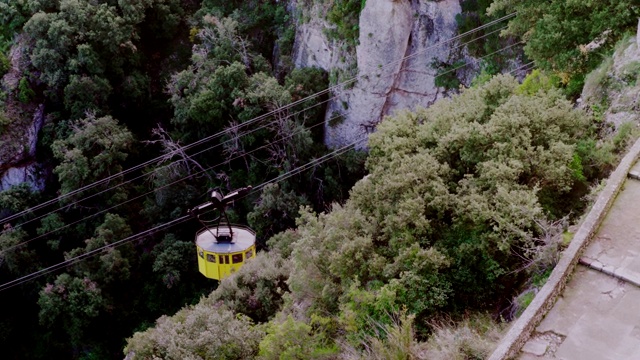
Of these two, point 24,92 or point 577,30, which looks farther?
point 24,92

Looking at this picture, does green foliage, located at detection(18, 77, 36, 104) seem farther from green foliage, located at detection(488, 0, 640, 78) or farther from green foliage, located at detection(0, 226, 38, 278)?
green foliage, located at detection(488, 0, 640, 78)

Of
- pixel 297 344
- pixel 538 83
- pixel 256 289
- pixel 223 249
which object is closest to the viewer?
pixel 297 344

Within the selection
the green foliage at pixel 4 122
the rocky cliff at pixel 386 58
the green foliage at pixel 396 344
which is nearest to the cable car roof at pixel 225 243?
the green foliage at pixel 396 344

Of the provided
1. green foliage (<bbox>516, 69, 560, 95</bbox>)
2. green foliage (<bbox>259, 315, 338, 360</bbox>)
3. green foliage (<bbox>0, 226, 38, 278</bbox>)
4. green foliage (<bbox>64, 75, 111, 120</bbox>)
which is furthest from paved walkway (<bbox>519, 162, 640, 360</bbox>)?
green foliage (<bbox>64, 75, 111, 120</bbox>)

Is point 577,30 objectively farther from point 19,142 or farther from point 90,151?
point 19,142

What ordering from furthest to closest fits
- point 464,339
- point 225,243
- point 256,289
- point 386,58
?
1. point 386,58
2. point 256,289
3. point 225,243
4. point 464,339

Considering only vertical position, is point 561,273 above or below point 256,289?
above

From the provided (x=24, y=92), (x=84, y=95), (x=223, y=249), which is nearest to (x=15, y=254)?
(x=84, y=95)
